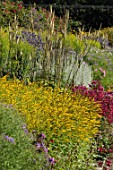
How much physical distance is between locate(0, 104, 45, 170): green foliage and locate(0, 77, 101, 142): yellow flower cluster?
672mm

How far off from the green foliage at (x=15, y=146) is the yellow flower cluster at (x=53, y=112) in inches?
26.4

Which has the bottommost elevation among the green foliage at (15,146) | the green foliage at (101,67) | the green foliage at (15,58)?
the green foliage at (101,67)

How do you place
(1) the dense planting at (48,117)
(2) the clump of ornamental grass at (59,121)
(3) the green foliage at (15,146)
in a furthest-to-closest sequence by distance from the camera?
(2) the clump of ornamental grass at (59,121) < (1) the dense planting at (48,117) < (3) the green foliage at (15,146)

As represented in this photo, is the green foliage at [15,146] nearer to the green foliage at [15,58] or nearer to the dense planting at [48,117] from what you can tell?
the dense planting at [48,117]

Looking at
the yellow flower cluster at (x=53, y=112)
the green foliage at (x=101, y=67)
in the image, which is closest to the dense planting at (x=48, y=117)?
the yellow flower cluster at (x=53, y=112)

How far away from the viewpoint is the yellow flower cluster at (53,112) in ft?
15.9

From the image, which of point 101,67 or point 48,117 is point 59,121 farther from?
point 101,67

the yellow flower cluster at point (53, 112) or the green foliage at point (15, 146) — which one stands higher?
the green foliage at point (15, 146)

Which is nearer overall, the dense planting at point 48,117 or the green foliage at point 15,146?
the green foliage at point 15,146

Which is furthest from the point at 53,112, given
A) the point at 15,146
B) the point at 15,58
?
the point at 15,58

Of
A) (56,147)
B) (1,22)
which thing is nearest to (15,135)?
(56,147)

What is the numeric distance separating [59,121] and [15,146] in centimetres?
135

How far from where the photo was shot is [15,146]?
3.68 metres

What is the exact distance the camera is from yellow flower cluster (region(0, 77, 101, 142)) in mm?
4832
